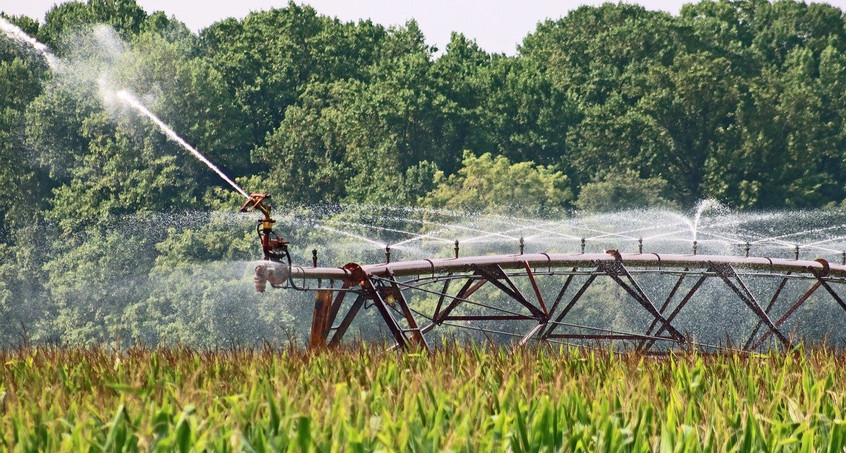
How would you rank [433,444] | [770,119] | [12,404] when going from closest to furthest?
1. [433,444]
2. [12,404]
3. [770,119]

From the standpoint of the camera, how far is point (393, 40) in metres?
99.6

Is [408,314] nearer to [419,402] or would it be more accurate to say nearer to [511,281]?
[511,281]

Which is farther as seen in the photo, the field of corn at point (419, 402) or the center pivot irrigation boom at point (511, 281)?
the center pivot irrigation boom at point (511, 281)

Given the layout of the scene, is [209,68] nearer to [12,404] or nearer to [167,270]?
[167,270]

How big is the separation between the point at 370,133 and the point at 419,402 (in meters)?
74.5

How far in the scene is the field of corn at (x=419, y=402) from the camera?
10.8 meters

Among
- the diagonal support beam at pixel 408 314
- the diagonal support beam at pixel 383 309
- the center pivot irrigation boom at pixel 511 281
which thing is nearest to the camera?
the center pivot irrigation boom at pixel 511 281

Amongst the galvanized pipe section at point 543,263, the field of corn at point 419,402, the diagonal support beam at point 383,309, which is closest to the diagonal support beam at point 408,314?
the diagonal support beam at point 383,309

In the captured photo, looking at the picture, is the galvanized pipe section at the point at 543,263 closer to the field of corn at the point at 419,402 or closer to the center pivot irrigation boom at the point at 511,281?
the center pivot irrigation boom at the point at 511,281

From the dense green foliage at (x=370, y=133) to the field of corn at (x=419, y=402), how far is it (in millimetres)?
56715

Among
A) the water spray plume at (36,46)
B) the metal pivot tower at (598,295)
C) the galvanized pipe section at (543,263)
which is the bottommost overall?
the metal pivot tower at (598,295)

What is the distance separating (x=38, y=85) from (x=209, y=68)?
10684mm

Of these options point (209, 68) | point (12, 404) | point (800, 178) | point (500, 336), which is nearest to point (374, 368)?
point (12, 404)

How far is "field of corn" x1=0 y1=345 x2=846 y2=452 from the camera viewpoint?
10.8 metres
